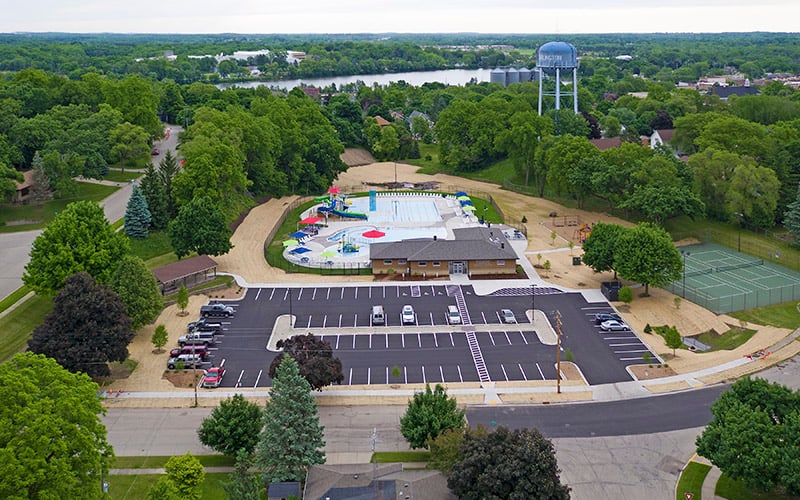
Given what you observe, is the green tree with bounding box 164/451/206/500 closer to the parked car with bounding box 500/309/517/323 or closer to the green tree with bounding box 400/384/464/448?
the green tree with bounding box 400/384/464/448

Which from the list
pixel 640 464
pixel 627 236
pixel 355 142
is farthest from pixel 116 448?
pixel 355 142

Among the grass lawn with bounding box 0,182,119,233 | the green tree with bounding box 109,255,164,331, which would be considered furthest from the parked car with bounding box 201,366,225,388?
the grass lawn with bounding box 0,182,119,233

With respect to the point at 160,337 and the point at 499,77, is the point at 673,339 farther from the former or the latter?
the point at 499,77

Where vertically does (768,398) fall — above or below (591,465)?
above

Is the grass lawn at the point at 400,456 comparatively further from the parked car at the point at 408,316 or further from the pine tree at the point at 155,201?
the pine tree at the point at 155,201

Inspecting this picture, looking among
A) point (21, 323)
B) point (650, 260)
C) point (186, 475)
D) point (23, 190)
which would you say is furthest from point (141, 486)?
point (23, 190)

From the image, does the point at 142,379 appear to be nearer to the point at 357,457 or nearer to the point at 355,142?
the point at 357,457
